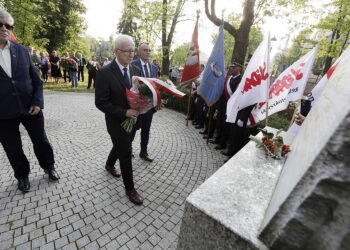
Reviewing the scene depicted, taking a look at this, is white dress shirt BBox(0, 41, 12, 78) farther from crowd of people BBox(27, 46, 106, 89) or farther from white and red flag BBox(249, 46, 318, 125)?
crowd of people BBox(27, 46, 106, 89)

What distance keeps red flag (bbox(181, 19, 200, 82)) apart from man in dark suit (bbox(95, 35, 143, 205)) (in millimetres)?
3459

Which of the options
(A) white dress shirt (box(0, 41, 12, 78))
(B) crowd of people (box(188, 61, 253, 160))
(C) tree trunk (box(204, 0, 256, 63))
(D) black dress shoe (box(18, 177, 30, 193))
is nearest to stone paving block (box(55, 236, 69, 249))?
(D) black dress shoe (box(18, 177, 30, 193))

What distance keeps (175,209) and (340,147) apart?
2.90 metres

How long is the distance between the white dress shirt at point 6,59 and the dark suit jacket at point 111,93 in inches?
48.6

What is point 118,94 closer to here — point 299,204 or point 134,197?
point 134,197

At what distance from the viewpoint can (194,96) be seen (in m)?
8.59

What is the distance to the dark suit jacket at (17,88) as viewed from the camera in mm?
2576

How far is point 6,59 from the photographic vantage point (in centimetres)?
257

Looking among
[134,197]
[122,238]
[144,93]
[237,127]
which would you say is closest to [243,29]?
[237,127]

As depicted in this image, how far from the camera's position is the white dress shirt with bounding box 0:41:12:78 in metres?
2.52

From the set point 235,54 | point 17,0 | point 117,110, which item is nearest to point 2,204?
point 117,110

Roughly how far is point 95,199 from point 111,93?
1813 millimetres

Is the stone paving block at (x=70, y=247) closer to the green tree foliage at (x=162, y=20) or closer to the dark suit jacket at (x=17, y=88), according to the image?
the dark suit jacket at (x=17, y=88)

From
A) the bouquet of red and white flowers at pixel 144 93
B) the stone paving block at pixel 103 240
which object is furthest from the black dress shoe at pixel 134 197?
the bouquet of red and white flowers at pixel 144 93
